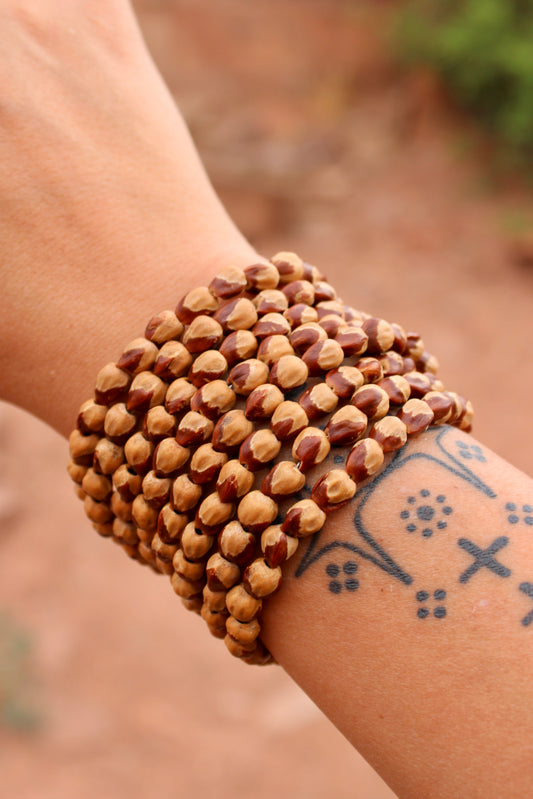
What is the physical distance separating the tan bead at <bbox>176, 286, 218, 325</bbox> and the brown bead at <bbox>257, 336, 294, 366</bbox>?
10 cm

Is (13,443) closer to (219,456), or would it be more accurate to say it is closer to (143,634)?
(143,634)

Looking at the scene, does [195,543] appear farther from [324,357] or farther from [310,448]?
[324,357]

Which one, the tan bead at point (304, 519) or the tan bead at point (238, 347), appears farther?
the tan bead at point (238, 347)

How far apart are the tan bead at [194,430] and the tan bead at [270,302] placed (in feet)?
0.62

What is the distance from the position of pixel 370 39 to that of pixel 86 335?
7.53m

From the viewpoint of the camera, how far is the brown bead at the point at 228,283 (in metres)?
1.12

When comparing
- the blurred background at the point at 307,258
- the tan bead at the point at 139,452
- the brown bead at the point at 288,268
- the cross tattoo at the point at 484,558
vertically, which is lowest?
the cross tattoo at the point at 484,558

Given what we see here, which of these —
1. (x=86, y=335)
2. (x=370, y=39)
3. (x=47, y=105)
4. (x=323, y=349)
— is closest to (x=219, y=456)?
(x=323, y=349)

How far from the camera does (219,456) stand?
1032 millimetres

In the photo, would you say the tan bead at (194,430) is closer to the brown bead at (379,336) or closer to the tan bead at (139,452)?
the tan bead at (139,452)

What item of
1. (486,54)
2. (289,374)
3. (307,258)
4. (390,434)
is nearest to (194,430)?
(289,374)

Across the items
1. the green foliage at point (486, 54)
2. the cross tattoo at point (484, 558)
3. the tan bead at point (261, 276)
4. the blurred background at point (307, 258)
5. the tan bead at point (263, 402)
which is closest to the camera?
the cross tattoo at point (484, 558)

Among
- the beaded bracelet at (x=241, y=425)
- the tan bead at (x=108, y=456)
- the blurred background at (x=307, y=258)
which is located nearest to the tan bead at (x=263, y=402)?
the beaded bracelet at (x=241, y=425)

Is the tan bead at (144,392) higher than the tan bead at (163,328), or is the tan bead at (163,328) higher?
the tan bead at (163,328)
